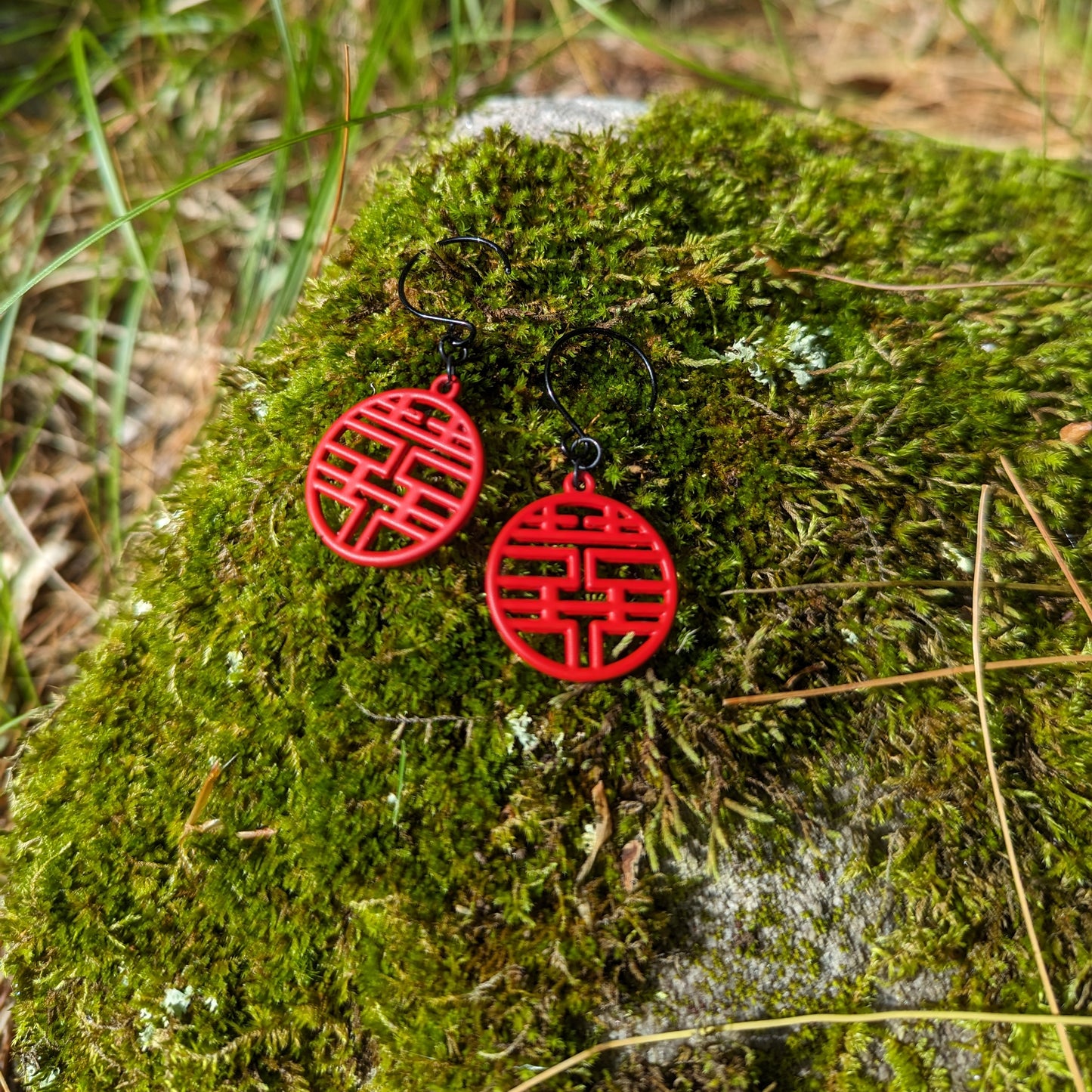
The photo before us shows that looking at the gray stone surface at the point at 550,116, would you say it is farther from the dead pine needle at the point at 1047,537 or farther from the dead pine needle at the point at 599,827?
the dead pine needle at the point at 599,827

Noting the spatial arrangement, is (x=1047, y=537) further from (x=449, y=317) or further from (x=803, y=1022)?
(x=449, y=317)

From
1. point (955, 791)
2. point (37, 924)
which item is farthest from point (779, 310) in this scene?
point (37, 924)

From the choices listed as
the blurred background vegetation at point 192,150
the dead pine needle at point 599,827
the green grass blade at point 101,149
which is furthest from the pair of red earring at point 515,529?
the green grass blade at point 101,149

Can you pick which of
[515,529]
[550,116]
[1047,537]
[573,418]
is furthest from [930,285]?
[515,529]

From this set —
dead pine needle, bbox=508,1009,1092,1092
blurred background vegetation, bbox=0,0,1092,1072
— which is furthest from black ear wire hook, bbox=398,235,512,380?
dead pine needle, bbox=508,1009,1092,1092

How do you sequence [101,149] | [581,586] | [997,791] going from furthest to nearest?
[101,149] → [581,586] → [997,791]

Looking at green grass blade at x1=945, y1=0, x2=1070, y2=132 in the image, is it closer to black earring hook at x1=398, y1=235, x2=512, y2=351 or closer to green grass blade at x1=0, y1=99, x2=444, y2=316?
black earring hook at x1=398, y1=235, x2=512, y2=351

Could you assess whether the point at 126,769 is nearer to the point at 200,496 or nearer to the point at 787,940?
the point at 200,496
